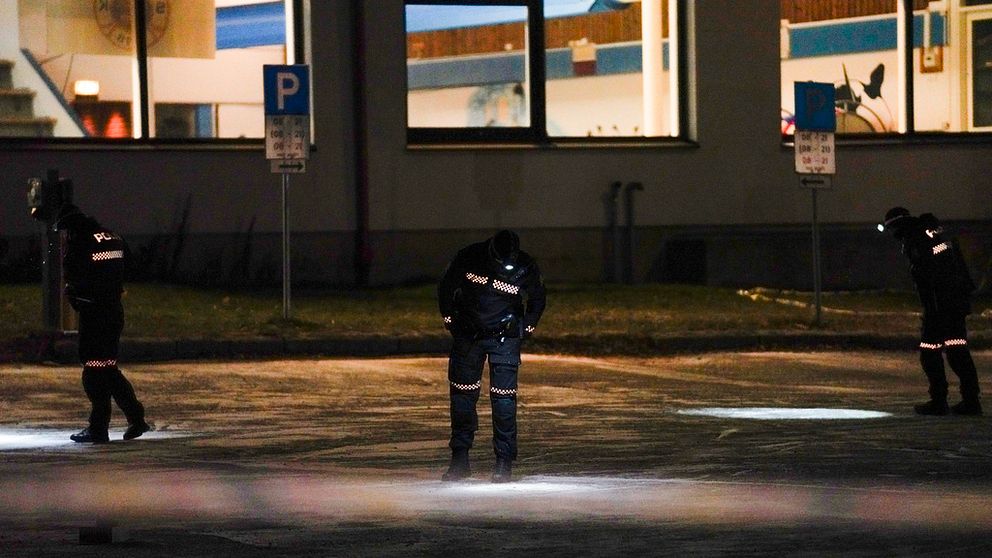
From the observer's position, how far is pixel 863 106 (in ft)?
92.0

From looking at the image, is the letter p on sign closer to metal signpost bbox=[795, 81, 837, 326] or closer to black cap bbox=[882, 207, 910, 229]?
metal signpost bbox=[795, 81, 837, 326]

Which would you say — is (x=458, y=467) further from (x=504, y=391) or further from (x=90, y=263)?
(x=90, y=263)

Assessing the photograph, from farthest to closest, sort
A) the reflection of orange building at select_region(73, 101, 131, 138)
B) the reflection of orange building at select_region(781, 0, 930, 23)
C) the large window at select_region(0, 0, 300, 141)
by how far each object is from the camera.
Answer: the reflection of orange building at select_region(781, 0, 930, 23), the reflection of orange building at select_region(73, 101, 131, 138), the large window at select_region(0, 0, 300, 141)

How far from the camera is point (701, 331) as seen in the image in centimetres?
2091

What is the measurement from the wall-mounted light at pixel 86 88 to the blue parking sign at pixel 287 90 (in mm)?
5603

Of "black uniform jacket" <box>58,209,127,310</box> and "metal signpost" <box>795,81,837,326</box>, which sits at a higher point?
"metal signpost" <box>795,81,837,326</box>

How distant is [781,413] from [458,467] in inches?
173

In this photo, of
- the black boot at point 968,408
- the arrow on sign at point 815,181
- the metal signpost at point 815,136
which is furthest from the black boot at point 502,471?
the arrow on sign at point 815,181

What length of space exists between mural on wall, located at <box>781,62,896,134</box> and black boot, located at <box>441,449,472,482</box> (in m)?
17.5

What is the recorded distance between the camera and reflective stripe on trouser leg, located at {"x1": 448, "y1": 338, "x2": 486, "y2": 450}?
11.0m

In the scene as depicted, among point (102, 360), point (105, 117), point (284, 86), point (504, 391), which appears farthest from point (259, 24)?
point (504, 391)

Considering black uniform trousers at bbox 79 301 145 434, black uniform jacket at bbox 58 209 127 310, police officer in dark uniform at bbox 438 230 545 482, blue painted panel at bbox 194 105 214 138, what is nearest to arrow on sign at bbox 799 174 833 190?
blue painted panel at bbox 194 105 214 138

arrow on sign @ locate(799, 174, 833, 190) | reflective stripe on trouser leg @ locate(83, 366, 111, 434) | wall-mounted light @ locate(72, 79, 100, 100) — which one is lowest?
reflective stripe on trouser leg @ locate(83, 366, 111, 434)

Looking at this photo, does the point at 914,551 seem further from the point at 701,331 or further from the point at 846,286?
the point at 846,286
